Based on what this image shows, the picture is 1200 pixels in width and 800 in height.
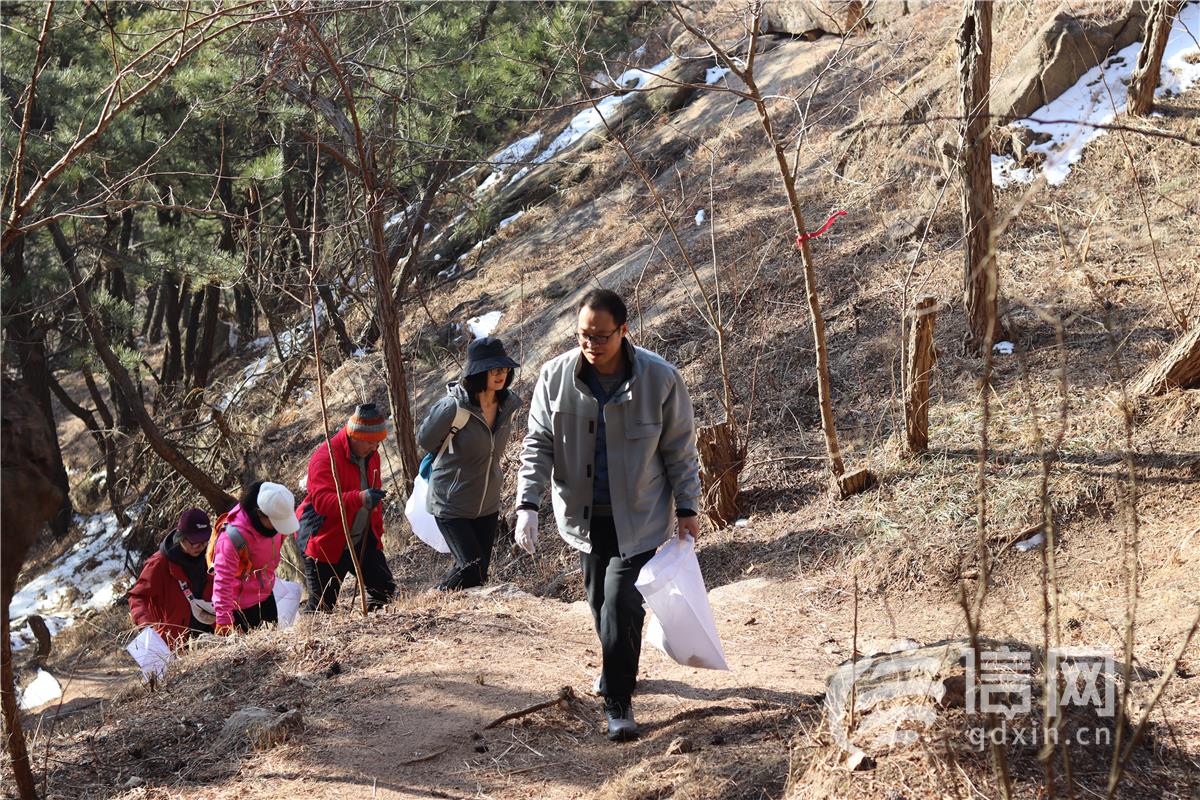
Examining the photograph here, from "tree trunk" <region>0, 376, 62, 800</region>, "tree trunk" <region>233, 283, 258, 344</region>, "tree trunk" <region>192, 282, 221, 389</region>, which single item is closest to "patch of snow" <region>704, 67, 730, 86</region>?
"tree trunk" <region>192, 282, 221, 389</region>

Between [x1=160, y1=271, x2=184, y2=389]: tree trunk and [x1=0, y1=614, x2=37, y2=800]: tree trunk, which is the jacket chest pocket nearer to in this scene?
[x1=0, y1=614, x2=37, y2=800]: tree trunk

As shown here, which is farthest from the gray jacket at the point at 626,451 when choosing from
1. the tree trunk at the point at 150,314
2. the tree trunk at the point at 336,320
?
the tree trunk at the point at 150,314

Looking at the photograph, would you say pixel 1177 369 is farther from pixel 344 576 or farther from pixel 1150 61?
pixel 344 576

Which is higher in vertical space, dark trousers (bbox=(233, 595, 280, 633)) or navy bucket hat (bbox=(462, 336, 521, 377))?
navy bucket hat (bbox=(462, 336, 521, 377))

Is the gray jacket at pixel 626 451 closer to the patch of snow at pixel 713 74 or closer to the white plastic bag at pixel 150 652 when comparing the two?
the white plastic bag at pixel 150 652

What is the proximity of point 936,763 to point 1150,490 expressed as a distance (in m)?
3.54

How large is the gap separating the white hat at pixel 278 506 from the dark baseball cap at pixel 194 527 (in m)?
0.65

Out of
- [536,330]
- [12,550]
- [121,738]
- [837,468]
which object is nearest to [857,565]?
[837,468]

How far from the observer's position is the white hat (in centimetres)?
567

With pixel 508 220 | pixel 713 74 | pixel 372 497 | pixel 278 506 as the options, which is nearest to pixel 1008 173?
pixel 372 497

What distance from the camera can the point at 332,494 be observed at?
5.94m

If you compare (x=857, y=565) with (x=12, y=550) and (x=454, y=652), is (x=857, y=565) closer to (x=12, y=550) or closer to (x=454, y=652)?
(x=454, y=652)

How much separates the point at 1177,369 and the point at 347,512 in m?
4.87

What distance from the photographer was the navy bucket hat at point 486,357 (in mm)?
5430
